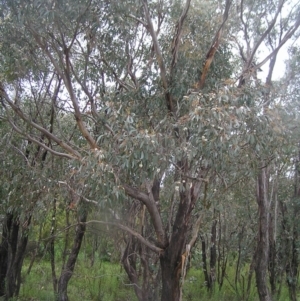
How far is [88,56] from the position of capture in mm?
9086

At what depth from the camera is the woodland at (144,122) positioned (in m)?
6.57

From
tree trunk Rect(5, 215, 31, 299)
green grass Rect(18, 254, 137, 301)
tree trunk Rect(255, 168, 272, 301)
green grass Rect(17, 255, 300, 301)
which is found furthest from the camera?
green grass Rect(17, 255, 300, 301)

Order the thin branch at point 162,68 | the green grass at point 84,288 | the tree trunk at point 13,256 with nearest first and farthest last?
1. the thin branch at point 162,68
2. the tree trunk at point 13,256
3. the green grass at point 84,288

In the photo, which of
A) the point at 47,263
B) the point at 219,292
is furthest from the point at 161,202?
the point at 47,263

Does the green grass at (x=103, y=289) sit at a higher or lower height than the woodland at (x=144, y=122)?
lower

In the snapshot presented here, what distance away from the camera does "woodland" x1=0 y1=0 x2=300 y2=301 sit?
259 inches

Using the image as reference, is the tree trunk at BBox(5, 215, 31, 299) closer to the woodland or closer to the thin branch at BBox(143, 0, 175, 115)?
the woodland

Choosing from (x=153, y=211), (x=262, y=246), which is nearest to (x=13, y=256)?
(x=153, y=211)

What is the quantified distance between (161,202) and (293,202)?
4.96m

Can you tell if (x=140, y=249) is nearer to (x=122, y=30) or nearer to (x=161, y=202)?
(x=161, y=202)

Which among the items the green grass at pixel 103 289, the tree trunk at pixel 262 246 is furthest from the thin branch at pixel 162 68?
the green grass at pixel 103 289

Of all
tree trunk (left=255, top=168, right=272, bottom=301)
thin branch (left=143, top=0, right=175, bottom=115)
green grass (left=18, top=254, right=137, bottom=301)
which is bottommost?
green grass (left=18, top=254, right=137, bottom=301)

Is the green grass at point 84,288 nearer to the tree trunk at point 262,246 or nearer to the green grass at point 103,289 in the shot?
the green grass at point 103,289

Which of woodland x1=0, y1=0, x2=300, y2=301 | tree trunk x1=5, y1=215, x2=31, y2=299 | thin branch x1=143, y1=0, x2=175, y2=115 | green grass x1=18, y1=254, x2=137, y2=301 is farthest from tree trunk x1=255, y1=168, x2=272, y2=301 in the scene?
tree trunk x1=5, y1=215, x2=31, y2=299
